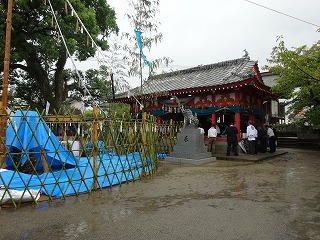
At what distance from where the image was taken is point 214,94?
13070 millimetres

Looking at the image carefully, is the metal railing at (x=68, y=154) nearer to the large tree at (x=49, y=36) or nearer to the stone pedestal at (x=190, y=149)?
the stone pedestal at (x=190, y=149)

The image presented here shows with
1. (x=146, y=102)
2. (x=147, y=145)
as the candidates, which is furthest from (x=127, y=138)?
(x=146, y=102)

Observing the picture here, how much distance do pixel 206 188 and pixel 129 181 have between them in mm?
1928

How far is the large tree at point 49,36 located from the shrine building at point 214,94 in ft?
11.0

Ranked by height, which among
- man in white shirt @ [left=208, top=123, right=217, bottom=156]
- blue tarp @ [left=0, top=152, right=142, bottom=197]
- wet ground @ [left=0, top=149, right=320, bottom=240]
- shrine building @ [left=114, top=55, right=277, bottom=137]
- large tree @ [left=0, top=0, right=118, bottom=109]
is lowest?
wet ground @ [left=0, top=149, right=320, bottom=240]

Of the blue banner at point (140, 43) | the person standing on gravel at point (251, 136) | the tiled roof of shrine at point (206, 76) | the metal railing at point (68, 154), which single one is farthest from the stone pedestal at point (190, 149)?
the blue banner at point (140, 43)

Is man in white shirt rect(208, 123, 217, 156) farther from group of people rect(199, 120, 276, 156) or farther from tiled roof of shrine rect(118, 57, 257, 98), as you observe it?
tiled roof of shrine rect(118, 57, 257, 98)

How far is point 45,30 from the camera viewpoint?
1201 cm

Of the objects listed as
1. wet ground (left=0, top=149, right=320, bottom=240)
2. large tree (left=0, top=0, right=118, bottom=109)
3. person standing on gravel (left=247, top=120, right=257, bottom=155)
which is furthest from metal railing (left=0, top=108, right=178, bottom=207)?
person standing on gravel (left=247, top=120, right=257, bottom=155)

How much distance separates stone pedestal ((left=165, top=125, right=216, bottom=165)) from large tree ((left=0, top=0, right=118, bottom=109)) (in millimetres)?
5174

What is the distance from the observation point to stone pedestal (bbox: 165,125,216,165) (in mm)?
10323

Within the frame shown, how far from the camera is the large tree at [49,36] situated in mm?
10977

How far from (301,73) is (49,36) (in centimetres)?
1113

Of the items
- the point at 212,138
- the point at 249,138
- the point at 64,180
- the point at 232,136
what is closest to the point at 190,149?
the point at 212,138
